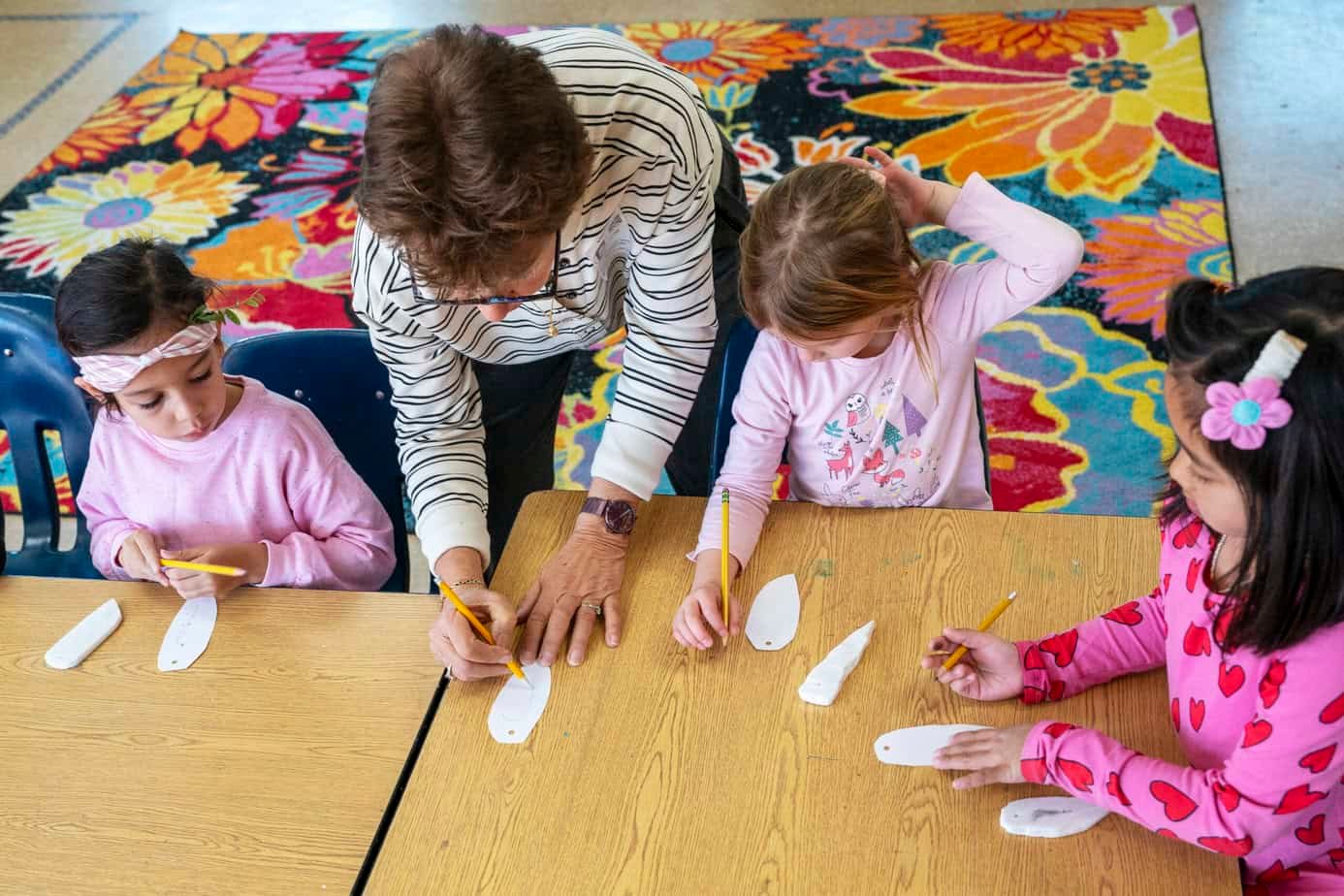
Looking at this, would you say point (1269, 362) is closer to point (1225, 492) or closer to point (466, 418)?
point (1225, 492)

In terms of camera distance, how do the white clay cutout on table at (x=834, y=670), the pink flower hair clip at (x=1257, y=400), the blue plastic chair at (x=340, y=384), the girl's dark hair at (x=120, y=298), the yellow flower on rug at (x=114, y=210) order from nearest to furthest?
the pink flower hair clip at (x=1257, y=400), the white clay cutout on table at (x=834, y=670), the girl's dark hair at (x=120, y=298), the blue plastic chair at (x=340, y=384), the yellow flower on rug at (x=114, y=210)

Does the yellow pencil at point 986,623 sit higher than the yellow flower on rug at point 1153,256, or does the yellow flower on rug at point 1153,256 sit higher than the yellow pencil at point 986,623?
the yellow pencil at point 986,623

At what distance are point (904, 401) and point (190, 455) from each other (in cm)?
92

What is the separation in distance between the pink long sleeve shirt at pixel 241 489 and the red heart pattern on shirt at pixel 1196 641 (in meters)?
0.98

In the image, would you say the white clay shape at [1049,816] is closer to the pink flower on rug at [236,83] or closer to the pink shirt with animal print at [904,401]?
the pink shirt with animal print at [904,401]

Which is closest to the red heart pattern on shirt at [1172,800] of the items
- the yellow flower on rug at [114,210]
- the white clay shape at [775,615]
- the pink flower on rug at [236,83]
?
the white clay shape at [775,615]

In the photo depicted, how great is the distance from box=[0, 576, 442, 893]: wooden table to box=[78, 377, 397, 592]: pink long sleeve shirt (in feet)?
0.51

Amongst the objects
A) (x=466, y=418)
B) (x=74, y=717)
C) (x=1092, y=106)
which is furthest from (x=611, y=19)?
(x=74, y=717)

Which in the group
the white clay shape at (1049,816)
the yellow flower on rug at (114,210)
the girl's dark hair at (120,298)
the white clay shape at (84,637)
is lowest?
the yellow flower on rug at (114,210)

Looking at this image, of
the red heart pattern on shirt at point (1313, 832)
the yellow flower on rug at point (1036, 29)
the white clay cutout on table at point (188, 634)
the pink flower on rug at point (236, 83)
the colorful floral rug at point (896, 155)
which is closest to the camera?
the red heart pattern on shirt at point (1313, 832)

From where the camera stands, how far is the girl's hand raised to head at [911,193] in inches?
51.8

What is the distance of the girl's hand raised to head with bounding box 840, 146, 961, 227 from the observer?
1.32 metres

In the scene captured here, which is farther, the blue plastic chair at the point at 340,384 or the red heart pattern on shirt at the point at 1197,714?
the blue plastic chair at the point at 340,384

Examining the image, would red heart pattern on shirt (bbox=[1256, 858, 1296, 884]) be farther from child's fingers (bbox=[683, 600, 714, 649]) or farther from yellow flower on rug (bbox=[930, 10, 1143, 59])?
yellow flower on rug (bbox=[930, 10, 1143, 59])
